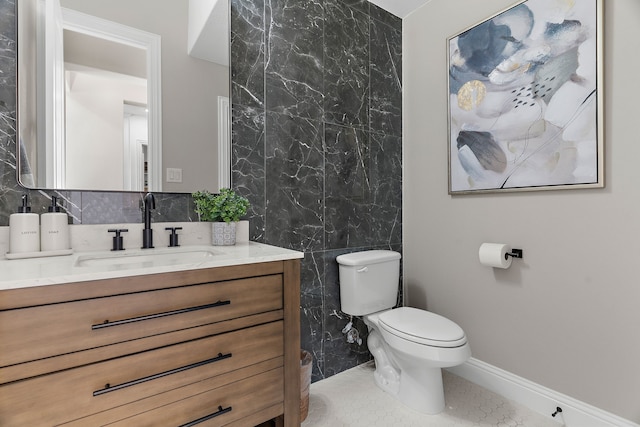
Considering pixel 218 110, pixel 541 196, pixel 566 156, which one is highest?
pixel 218 110

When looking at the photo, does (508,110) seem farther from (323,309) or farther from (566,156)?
(323,309)

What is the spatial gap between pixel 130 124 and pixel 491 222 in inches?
79.3

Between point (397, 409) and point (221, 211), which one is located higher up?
point (221, 211)

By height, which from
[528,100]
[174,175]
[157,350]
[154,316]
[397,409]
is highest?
[528,100]

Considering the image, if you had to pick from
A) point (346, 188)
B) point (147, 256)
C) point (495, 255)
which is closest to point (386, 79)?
point (346, 188)

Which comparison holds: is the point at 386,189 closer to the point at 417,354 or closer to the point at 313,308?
the point at 313,308

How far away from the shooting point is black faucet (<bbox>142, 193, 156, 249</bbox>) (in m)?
1.46

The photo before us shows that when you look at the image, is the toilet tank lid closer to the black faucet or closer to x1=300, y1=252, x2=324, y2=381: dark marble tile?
x1=300, y1=252, x2=324, y2=381: dark marble tile

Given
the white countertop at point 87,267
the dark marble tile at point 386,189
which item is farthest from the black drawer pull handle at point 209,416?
the dark marble tile at point 386,189

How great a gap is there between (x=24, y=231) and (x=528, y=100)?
7.87 feet

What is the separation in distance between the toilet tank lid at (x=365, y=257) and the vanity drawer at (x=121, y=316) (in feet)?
2.55

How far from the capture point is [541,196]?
1733 mm

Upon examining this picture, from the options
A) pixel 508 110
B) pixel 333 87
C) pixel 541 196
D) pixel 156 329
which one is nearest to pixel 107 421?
pixel 156 329

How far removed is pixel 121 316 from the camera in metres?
0.99
